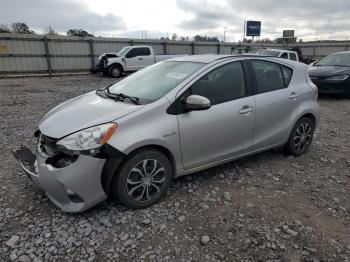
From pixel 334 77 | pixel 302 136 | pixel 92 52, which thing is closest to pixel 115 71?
pixel 92 52

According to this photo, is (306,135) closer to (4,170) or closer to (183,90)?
(183,90)

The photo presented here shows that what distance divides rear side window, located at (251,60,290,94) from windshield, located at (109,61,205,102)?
2.89 feet

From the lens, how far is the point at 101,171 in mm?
2799

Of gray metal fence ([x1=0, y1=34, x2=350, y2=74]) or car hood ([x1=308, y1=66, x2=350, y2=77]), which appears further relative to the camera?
gray metal fence ([x1=0, y1=34, x2=350, y2=74])

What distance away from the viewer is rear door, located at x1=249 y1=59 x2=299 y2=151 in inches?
156

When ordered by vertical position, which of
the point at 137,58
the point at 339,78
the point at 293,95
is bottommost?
the point at 339,78

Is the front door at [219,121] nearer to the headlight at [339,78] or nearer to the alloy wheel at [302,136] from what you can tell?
the alloy wheel at [302,136]

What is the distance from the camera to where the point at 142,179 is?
307 centimetres

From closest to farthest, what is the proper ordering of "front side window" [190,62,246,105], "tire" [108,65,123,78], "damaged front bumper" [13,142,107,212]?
"damaged front bumper" [13,142,107,212]
"front side window" [190,62,246,105]
"tire" [108,65,123,78]

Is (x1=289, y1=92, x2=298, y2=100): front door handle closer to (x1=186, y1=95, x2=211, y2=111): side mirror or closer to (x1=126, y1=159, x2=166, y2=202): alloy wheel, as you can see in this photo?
(x1=186, y1=95, x2=211, y2=111): side mirror

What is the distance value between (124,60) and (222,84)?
14.9 metres

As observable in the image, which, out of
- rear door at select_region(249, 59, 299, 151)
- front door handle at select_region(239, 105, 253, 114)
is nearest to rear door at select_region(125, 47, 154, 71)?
rear door at select_region(249, 59, 299, 151)

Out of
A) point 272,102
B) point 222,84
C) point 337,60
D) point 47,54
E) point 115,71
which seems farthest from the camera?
point 47,54

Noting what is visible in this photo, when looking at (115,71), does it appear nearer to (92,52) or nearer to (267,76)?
(92,52)
